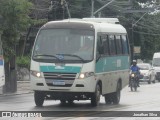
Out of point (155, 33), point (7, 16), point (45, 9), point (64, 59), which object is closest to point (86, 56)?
point (64, 59)

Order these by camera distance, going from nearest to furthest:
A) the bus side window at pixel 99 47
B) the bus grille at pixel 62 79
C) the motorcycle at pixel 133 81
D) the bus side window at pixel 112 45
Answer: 1. the bus grille at pixel 62 79
2. the bus side window at pixel 99 47
3. the bus side window at pixel 112 45
4. the motorcycle at pixel 133 81

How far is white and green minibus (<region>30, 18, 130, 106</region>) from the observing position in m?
17.6

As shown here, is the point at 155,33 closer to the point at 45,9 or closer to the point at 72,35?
the point at 45,9

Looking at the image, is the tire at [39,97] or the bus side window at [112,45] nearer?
the tire at [39,97]

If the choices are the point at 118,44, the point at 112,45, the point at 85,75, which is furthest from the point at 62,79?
the point at 118,44

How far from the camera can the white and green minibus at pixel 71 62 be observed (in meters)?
17.6

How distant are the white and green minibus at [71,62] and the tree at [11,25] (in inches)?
243

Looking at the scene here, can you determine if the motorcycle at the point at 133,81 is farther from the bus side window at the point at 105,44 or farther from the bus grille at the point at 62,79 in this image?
the bus grille at the point at 62,79

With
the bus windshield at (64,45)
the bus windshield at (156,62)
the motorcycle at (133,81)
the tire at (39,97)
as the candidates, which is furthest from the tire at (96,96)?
the bus windshield at (156,62)

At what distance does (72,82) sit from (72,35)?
69.7 inches

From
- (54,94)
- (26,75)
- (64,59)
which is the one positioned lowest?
(26,75)

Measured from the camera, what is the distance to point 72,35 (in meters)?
18.4

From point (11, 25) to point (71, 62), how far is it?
26.0 ft

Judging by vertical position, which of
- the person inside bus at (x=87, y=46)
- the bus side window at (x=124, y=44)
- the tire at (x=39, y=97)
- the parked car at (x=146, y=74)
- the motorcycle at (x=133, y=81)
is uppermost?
the person inside bus at (x=87, y=46)
